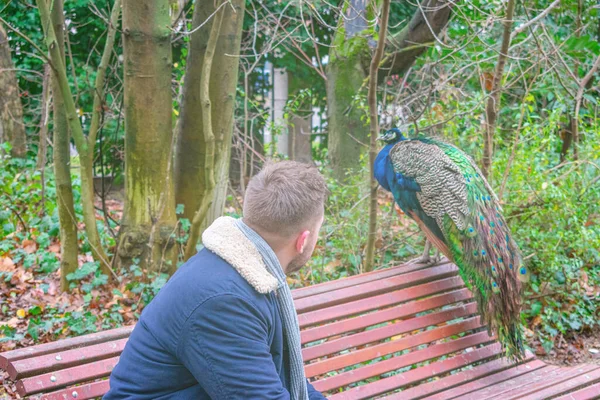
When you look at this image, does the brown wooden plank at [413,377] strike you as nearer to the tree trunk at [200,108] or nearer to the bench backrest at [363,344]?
the bench backrest at [363,344]

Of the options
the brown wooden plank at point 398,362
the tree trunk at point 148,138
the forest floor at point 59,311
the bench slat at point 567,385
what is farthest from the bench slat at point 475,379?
the tree trunk at point 148,138

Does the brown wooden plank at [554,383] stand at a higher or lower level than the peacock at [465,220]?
lower

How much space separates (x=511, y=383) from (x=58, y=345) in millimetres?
1962

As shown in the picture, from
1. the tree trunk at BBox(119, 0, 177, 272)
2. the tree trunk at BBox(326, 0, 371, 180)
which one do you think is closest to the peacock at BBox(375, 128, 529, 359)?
the tree trunk at BBox(119, 0, 177, 272)

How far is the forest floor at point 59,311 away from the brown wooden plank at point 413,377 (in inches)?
54.0

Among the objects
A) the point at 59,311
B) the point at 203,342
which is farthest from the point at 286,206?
the point at 59,311

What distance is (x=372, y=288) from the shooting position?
289 cm

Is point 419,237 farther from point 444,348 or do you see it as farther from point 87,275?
point 87,275

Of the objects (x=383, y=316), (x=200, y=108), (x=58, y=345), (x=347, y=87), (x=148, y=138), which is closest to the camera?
(x=58, y=345)

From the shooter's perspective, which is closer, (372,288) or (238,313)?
(238,313)

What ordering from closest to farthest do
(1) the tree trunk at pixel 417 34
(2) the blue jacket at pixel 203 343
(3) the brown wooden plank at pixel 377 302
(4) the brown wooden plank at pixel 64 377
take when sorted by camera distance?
1. (2) the blue jacket at pixel 203 343
2. (4) the brown wooden plank at pixel 64 377
3. (3) the brown wooden plank at pixel 377 302
4. (1) the tree trunk at pixel 417 34

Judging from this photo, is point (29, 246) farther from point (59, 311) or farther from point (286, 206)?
point (286, 206)

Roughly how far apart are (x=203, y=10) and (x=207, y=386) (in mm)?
3514

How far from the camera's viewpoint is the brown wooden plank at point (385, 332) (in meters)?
2.54
